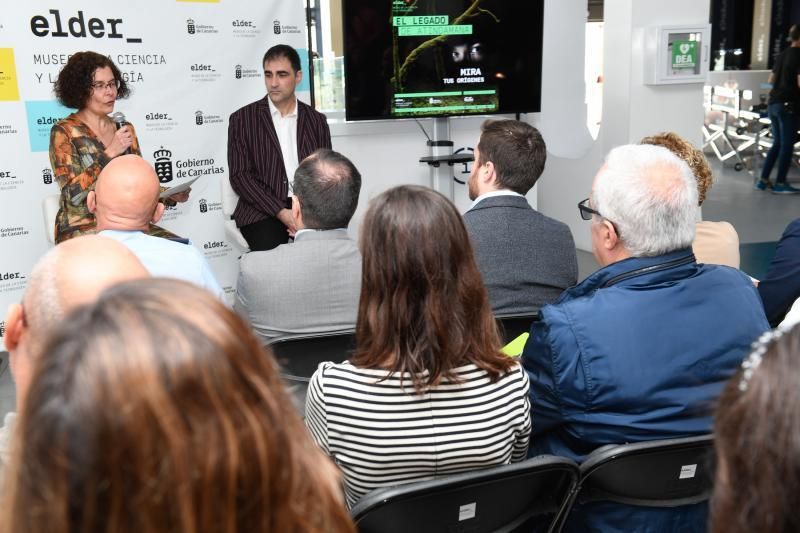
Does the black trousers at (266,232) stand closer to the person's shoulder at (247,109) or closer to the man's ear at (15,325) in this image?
the person's shoulder at (247,109)

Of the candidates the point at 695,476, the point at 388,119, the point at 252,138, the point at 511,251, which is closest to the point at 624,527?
the point at 695,476

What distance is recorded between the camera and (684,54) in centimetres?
585

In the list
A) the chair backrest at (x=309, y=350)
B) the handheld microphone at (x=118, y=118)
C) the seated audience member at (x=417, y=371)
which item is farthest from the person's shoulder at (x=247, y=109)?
the seated audience member at (x=417, y=371)

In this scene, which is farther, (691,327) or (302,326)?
(302,326)

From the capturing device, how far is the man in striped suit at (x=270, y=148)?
4.74 meters

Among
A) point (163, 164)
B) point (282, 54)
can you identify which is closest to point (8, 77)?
point (163, 164)

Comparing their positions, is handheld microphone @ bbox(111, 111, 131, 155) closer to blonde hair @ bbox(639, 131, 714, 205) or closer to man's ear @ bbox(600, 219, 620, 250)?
blonde hair @ bbox(639, 131, 714, 205)

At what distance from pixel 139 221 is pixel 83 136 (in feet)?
6.26

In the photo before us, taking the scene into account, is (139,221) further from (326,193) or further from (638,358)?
(638,358)

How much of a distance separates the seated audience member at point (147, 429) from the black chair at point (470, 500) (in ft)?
2.33

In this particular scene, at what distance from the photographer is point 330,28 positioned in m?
5.65

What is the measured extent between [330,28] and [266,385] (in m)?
5.22

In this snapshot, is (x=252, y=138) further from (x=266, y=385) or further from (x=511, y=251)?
(x=266, y=385)

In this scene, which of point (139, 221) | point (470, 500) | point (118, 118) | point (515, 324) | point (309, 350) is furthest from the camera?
point (118, 118)
